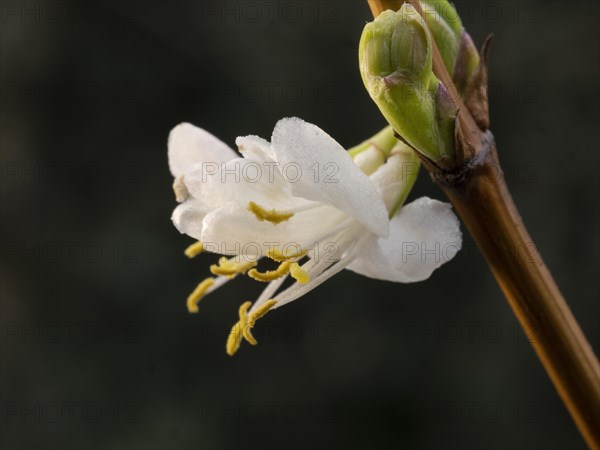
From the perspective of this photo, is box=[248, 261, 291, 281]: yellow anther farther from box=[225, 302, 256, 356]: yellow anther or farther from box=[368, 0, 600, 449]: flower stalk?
box=[368, 0, 600, 449]: flower stalk

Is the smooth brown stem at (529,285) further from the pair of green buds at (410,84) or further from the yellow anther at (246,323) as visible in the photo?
Answer: the yellow anther at (246,323)

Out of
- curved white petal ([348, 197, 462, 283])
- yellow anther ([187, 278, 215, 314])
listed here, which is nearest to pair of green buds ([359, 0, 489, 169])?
curved white petal ([348, 197, 462, 283])

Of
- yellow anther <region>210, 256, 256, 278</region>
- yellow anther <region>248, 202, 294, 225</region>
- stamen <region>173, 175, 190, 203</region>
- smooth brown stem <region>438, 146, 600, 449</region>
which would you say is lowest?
smooth brown stem <region>438, 146, 600, 449</region>

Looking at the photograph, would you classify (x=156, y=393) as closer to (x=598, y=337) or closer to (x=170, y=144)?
(x=598, y=337)

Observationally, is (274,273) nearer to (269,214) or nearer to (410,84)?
(269,214)

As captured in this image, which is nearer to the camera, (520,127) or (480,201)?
(480,201)

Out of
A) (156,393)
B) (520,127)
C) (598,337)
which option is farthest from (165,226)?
(598,337)
